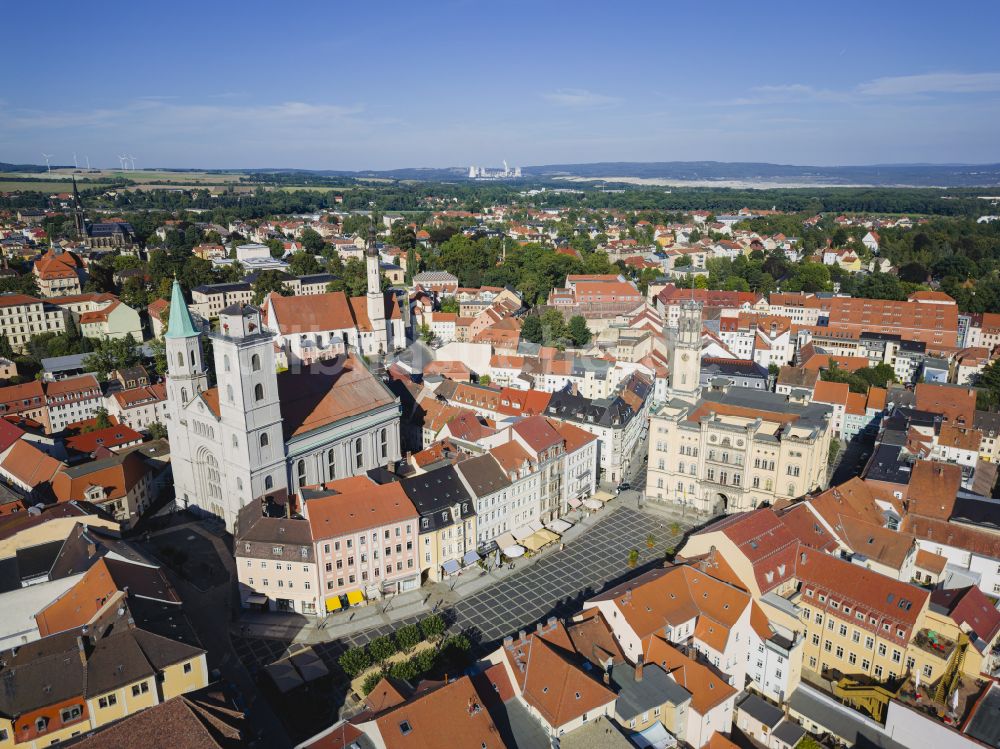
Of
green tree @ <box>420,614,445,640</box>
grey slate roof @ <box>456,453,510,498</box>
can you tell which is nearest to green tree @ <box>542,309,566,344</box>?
grey slate roof @ <box>456,453,510,498</box>

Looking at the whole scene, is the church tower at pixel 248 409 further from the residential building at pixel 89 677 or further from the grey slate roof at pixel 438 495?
the residential building at pixel 89 677

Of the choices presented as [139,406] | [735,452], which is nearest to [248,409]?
[139,406]

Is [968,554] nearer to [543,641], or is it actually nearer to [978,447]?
[978,447]

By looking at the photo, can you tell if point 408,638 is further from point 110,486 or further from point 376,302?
point 376,302

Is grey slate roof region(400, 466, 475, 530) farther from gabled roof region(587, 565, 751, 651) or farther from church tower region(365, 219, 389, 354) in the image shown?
church tower region(365, 219, 389, 354)

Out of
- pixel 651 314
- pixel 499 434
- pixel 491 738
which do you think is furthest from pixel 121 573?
pixel 651 314

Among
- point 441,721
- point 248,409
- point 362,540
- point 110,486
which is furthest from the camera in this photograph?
point 110,486
